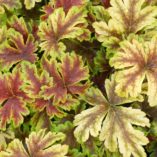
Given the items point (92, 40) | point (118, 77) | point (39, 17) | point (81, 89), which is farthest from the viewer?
point (39, 17)

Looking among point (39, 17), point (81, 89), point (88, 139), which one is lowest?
point (88, 139)

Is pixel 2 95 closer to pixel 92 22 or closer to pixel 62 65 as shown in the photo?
pixel 62 65

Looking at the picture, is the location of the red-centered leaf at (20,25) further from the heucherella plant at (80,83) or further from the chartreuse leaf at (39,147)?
the chartreuse leaf at (39,147)

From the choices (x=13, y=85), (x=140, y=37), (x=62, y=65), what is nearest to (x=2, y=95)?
(x=13, y=85)

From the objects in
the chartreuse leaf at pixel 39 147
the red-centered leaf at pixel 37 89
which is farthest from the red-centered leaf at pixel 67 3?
the chartreuse leaf at pixel 39 147

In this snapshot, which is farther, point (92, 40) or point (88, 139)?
point (92, 40)

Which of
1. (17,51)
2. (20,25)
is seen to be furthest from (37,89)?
(20,25)
